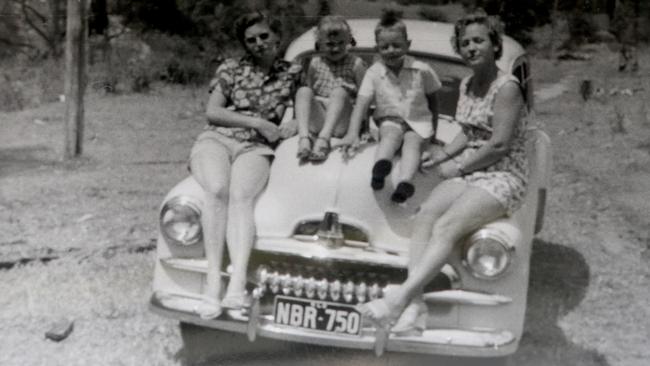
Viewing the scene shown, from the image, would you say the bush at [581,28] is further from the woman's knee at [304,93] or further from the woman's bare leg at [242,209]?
the woman's bare leg at [242,209]

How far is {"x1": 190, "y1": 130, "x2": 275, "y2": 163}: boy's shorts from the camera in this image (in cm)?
363

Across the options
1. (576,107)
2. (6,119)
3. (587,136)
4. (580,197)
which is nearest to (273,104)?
(580,197)

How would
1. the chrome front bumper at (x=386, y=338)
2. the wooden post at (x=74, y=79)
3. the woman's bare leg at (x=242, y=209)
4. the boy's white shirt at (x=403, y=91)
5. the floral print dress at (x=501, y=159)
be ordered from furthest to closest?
the wooden post at (x=74, y=79) → the boy's white shirt at (x=403, y=91) → the floral print dress at (x=501, y=159) → the woman's bare leg at (x=242, y=209) → the chrome front bumper at (x=386, y=338)

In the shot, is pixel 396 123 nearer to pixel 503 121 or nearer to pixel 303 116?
pixel 303 116

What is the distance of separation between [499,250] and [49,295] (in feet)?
7.52

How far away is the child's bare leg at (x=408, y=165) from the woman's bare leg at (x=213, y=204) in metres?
0.70

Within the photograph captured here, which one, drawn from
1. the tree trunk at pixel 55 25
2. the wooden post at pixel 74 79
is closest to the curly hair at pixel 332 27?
the wooden post at pixel 74 79

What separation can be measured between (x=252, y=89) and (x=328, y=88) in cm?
38

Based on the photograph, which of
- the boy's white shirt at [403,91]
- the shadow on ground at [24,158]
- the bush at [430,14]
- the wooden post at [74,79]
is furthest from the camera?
the wooden post at [74,79]

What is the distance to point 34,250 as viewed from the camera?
4660 mm

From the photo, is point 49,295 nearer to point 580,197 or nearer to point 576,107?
point 580,197

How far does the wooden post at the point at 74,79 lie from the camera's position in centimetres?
709

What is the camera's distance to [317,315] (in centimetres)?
304

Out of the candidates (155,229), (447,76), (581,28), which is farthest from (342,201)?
(581,28)
